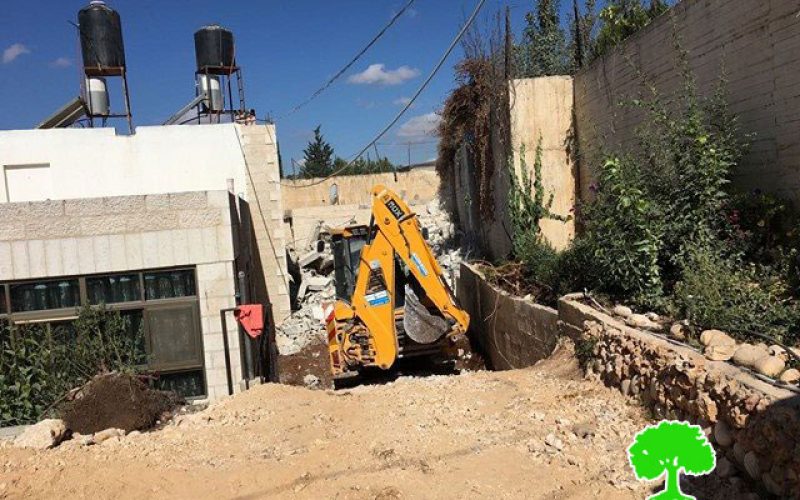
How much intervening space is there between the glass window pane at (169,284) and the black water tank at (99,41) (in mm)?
9641

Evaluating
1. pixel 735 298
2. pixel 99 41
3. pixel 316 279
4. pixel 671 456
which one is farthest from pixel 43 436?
pixel 99 41

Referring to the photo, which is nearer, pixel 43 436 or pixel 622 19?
pixel 43 436

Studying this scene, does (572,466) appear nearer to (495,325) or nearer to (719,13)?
(719,13)

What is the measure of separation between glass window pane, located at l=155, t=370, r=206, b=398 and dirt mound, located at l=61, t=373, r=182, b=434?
1.13 metres

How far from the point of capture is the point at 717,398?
379 centimetres

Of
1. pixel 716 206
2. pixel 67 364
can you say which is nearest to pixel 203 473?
pixel 67 364

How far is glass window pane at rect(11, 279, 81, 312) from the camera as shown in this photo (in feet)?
24.0

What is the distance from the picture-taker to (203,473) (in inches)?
187

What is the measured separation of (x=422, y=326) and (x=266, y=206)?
762cm

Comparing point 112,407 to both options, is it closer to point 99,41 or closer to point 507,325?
point 507,325

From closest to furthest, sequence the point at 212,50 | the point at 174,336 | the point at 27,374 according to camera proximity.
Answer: the point at 27,374, the point at 174,336, the point at 212,50

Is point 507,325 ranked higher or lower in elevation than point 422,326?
lower

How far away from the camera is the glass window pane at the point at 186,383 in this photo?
25.3ft

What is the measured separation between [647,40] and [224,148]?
9905 mm
